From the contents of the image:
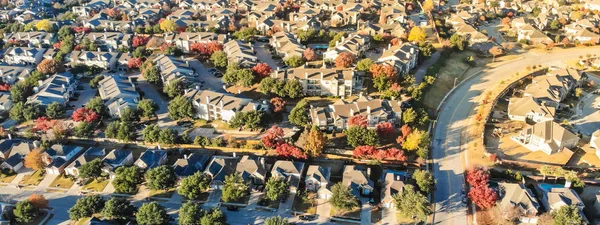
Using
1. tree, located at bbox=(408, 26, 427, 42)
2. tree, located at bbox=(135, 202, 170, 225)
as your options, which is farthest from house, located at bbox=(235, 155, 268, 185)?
tree, located at bbox=(408, 26, 427, 42)

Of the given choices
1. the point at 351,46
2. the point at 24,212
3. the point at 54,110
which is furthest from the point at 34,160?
the point at 351,46

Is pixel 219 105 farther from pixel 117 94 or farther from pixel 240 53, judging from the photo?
pixel 240 53

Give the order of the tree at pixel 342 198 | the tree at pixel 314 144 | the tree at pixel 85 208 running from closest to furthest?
the tree at pixel 85 208 → the tree at pixel 342 198 → the tree at pixel 314 144

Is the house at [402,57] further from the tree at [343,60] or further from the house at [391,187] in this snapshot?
the house at [391,187]

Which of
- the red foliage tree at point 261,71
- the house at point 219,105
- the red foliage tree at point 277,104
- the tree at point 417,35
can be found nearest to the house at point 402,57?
the tree at point 417,35

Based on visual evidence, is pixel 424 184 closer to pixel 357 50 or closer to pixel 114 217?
pixel 114 217

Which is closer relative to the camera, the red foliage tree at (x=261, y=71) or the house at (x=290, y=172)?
the house at (x=290, y=172)

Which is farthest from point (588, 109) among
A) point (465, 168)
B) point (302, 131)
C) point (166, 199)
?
point (166, 199)

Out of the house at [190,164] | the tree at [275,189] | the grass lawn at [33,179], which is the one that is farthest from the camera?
the grass lawn at [33,179]
